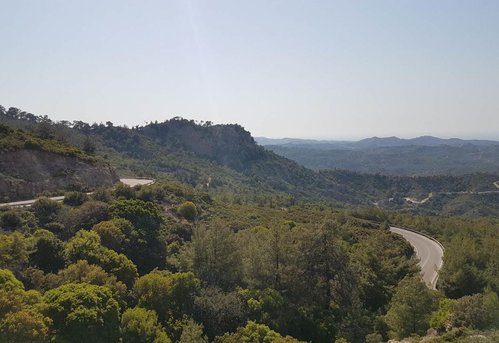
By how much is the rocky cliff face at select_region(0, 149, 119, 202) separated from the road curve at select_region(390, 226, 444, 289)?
150ft

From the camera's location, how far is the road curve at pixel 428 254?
47.2 meters

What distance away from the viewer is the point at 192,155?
648 ft

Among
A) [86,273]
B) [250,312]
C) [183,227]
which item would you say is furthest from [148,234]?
[250,312]

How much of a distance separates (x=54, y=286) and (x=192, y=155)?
558 feet

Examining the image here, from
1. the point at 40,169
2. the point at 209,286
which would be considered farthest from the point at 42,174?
the point at 209,286

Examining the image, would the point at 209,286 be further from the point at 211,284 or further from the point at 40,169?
the point at 40,169

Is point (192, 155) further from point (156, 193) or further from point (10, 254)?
point (10, 254)

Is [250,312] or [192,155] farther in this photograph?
[192,155]

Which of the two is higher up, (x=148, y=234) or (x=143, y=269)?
(x=148, y=234)

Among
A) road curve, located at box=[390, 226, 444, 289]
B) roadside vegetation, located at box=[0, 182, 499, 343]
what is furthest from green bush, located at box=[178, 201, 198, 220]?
road curve, located at box=[390, 226, 444, 289]

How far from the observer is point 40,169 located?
178ft

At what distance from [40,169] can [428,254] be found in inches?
2184

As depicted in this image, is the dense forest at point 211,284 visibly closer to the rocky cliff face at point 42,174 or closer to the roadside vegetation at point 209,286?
the roadside vegetation at point 209,286

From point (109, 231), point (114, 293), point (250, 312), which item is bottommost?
point (250, 312)
